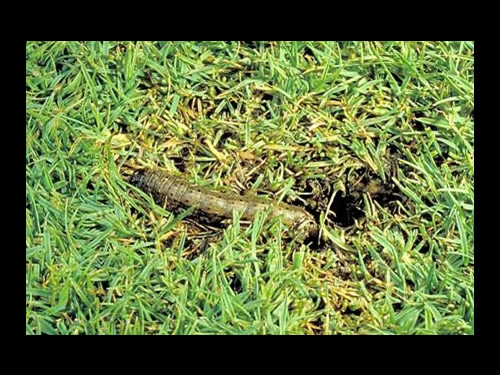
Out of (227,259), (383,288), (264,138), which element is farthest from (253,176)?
(383,288)

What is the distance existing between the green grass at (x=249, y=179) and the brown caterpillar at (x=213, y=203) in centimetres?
5

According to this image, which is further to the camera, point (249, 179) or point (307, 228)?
point (249, 179)

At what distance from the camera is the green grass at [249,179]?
2904 mm

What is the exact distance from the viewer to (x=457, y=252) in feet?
9.88

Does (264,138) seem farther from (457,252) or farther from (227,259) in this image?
(457,252)

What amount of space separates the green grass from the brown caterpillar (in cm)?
5

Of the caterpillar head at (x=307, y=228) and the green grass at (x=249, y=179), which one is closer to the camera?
the green grass at (x=249, y=179)

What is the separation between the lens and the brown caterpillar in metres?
3.09

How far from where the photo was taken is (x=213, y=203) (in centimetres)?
310

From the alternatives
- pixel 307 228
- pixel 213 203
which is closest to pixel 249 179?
pixel 213 203

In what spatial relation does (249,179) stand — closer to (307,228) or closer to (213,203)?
(213,203)

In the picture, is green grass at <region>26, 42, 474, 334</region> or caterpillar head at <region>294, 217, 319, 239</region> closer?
green grass at <region>26, 42, 474, 334</region>

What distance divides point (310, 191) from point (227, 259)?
1.55 ft

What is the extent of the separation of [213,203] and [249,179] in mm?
201
